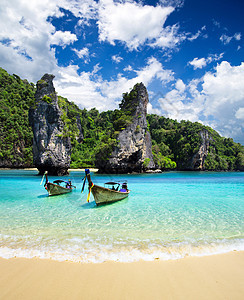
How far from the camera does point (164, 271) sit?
12.5ft

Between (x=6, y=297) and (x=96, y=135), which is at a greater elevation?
(x=96, y=135)

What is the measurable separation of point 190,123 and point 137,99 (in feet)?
143

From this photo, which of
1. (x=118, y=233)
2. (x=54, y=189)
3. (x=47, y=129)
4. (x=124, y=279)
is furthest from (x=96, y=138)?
(x=124, y=279)

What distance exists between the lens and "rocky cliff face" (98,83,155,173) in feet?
131

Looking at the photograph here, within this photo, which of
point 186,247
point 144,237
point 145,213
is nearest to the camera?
point 186,247

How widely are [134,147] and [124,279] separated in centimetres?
3843

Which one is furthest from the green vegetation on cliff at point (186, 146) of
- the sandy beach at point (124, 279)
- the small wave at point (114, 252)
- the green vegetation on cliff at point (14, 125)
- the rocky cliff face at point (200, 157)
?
the sandy beach at point (124, 279)

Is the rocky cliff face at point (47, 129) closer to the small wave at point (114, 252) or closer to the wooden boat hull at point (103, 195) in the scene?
the wooden boat hull at point (103, 195)

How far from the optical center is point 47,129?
33.7 m

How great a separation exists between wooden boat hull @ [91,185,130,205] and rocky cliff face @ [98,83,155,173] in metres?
27.8

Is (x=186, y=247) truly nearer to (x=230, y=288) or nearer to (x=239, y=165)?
(x=230, y=288)

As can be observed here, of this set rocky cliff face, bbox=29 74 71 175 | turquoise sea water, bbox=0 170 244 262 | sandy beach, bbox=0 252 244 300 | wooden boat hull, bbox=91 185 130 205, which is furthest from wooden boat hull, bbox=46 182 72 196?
rocky cliff face, bbox=29 74 71 175

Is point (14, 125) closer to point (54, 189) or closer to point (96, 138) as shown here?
point (96, 138)

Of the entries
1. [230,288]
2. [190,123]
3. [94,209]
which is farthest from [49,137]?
[190,123]
